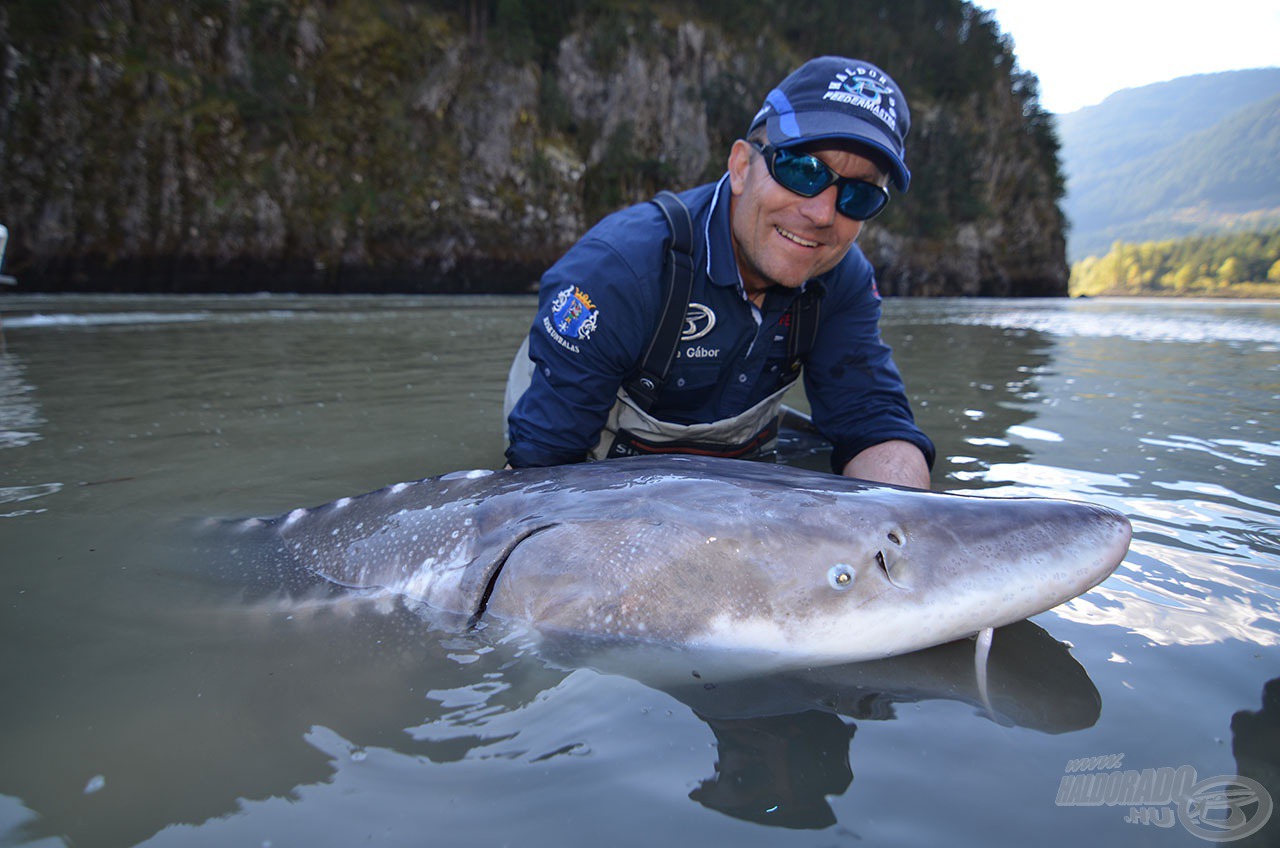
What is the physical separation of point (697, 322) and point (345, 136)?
25.6 metres

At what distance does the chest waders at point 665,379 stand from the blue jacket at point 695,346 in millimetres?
36

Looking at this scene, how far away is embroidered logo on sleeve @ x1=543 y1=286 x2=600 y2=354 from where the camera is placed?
2391 mm

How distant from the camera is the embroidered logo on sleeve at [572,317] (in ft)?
7.84

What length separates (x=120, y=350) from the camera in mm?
6953

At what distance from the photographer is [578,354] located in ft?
7.88

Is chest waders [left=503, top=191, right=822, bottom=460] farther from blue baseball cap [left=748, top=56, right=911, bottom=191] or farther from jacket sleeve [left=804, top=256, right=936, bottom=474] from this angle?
blue baseball cap [left=748, top=56, right=911, bottom=191]

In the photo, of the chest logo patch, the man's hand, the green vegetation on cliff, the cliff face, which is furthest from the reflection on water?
the green vegetation on cliff

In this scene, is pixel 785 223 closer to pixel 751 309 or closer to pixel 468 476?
pixel 751 309

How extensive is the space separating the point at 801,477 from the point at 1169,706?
31.7 inches

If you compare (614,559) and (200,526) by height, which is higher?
(614,559)

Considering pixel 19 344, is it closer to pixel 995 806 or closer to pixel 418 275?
pixel 995 806

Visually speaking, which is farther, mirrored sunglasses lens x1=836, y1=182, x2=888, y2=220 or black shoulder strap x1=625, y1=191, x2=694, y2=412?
black shoulder strap x1=625, y1=191, x2=694, y2=412

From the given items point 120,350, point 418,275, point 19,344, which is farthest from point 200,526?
point 418,275

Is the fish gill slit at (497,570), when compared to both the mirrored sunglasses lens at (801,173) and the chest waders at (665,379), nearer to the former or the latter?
the chest waders at (665,379)
